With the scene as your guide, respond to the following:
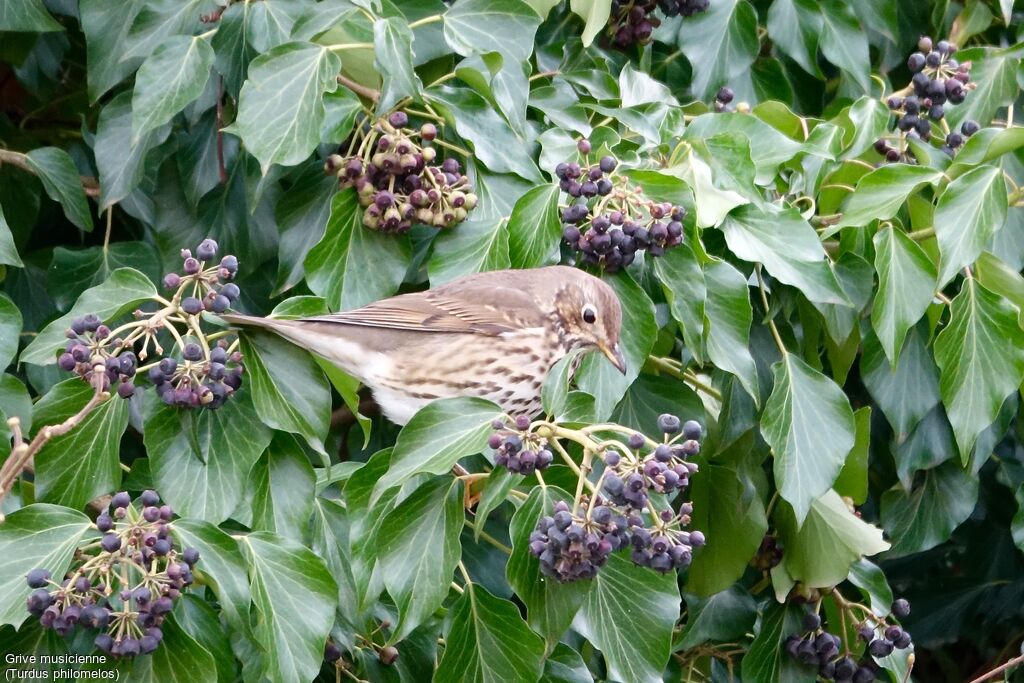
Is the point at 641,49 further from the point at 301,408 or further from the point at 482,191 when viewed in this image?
the point at 301,408

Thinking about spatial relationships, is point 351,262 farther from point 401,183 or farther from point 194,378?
point 194,378

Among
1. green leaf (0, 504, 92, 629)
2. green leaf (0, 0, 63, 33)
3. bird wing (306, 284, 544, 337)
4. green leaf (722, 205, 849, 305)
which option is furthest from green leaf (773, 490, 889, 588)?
green leaf (0, 0, 63, 33)

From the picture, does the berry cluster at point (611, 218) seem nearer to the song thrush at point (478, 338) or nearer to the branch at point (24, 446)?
the song thrush at point (478, 338)

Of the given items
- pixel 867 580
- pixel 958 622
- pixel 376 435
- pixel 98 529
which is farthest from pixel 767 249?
pixel 958 622

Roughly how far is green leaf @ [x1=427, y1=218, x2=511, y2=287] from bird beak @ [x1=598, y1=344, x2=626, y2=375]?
0.36 m

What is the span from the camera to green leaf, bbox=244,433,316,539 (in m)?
3.17

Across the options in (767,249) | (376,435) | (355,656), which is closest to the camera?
(355,656)

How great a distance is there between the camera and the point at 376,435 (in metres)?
4.51

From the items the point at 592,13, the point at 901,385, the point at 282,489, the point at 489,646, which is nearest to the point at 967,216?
the point at 901,385

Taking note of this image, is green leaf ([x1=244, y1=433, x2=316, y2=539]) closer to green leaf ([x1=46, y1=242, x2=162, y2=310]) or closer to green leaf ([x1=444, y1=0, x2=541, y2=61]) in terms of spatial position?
green leaf ([x1=46, y1=242, x2=162, y2=310])

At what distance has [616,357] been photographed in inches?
144

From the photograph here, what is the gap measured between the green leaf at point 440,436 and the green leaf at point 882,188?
148 centimetres

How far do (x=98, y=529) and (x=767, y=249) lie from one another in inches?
75.4

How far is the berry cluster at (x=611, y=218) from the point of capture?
11.4 feet
